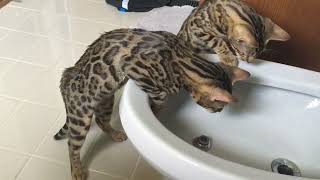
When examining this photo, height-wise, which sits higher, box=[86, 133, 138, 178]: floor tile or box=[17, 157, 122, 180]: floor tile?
box=[86, 133, 138, 178]: floor tile

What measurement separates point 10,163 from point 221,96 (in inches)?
35.6

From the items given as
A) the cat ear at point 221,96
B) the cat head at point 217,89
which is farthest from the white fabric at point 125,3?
the cat ear at point 221,96

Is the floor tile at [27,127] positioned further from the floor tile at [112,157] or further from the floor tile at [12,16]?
the floor tile at [12,16]


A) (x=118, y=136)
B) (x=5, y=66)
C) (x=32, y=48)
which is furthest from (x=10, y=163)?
(x=32, y=48)

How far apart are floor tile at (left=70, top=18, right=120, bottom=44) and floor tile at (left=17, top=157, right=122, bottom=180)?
749 millimetres

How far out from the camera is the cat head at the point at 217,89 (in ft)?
2.72

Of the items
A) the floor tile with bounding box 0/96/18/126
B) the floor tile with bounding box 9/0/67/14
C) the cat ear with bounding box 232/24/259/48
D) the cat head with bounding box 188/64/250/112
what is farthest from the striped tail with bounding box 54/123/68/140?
the floor tile with bounding box 9/0/67/14

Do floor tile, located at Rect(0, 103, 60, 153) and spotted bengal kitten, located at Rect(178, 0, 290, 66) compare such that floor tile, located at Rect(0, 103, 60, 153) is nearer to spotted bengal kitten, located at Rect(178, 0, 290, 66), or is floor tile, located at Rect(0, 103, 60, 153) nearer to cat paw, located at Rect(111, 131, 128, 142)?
cat paw, located at Rect(111, 131, 128, 142)

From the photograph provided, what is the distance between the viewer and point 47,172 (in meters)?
1.36

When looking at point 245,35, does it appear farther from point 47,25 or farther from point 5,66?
point 47,25

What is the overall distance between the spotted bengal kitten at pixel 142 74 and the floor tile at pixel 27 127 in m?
0.29

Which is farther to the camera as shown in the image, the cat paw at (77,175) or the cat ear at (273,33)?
the cat paw at (77,175)

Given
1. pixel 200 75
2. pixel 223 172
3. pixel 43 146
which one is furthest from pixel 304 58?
pixel 43 146

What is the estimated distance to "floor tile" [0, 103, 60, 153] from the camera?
144cm
